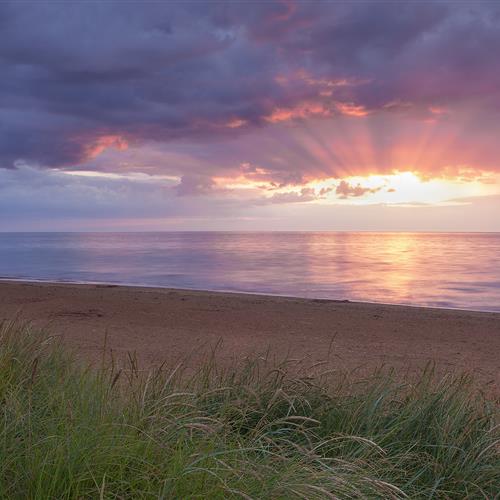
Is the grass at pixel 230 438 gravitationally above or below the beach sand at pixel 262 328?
above

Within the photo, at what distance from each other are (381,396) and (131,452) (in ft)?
6.54

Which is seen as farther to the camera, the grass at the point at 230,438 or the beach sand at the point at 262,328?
the beach sand at the point at 262,328

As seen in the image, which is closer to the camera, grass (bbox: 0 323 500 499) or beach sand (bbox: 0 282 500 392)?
grass (bbox: 0 323 500 499)

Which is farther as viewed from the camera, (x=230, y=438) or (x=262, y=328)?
(x=262, y=328)

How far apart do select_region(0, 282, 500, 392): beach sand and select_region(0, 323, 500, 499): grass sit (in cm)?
407

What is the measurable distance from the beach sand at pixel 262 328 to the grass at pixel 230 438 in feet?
13.4

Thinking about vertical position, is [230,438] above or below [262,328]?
above

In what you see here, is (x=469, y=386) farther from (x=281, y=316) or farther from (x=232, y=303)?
(x=232, y=303)

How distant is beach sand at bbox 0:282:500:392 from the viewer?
11.0 metres

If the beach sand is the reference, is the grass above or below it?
above

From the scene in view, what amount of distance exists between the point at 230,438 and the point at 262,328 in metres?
11.0

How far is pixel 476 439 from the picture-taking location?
3.89 m

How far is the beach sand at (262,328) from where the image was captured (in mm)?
11016

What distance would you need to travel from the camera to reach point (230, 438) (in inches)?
137
